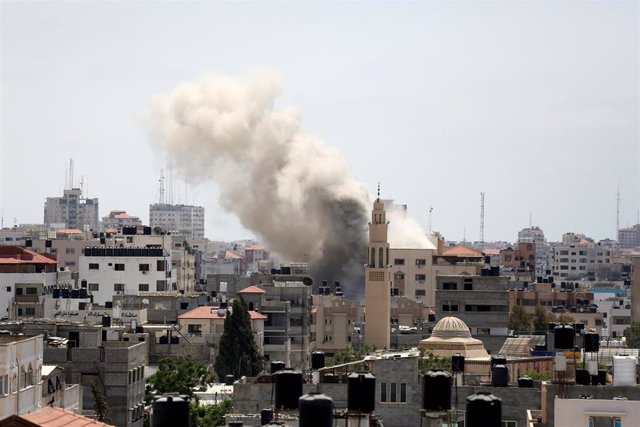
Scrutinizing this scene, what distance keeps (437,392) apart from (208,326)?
6119 cm

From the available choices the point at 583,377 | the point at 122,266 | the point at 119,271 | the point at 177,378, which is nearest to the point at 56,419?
the point at 583,377

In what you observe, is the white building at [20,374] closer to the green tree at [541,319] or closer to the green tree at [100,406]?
the green tree at [100,406]

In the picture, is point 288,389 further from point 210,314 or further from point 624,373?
point 210,314

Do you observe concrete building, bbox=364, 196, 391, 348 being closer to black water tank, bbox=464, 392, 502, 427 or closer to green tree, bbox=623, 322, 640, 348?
green tree, bbox=623, 322, 640, 348

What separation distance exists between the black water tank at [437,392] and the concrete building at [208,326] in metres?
57.1

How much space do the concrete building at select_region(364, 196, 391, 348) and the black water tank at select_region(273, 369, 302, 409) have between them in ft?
226

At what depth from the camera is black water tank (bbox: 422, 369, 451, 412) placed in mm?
25719

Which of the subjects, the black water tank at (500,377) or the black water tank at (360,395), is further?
the black water tank at (500,377)

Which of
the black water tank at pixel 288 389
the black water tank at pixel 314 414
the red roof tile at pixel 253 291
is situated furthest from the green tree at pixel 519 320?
the black water tank at pixel 314 414

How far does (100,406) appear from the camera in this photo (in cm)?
5112

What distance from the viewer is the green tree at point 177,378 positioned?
62428mm

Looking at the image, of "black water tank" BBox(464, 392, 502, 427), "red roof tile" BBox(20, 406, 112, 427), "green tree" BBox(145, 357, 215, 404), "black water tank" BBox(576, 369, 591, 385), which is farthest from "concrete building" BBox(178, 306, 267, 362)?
"black water tank" BBox(464, 392, 502, 427)

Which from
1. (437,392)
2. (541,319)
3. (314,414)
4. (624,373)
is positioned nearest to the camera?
(314,414)

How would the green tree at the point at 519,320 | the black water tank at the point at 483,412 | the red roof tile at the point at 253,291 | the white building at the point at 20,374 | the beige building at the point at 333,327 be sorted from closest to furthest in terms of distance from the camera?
the black water tank at the point at 483,412 → the white building at the point at 20,374 → the red roof tile at the point at 253,291 → the beige building at the point at 333,327 → the green tree at the point at 519,320
